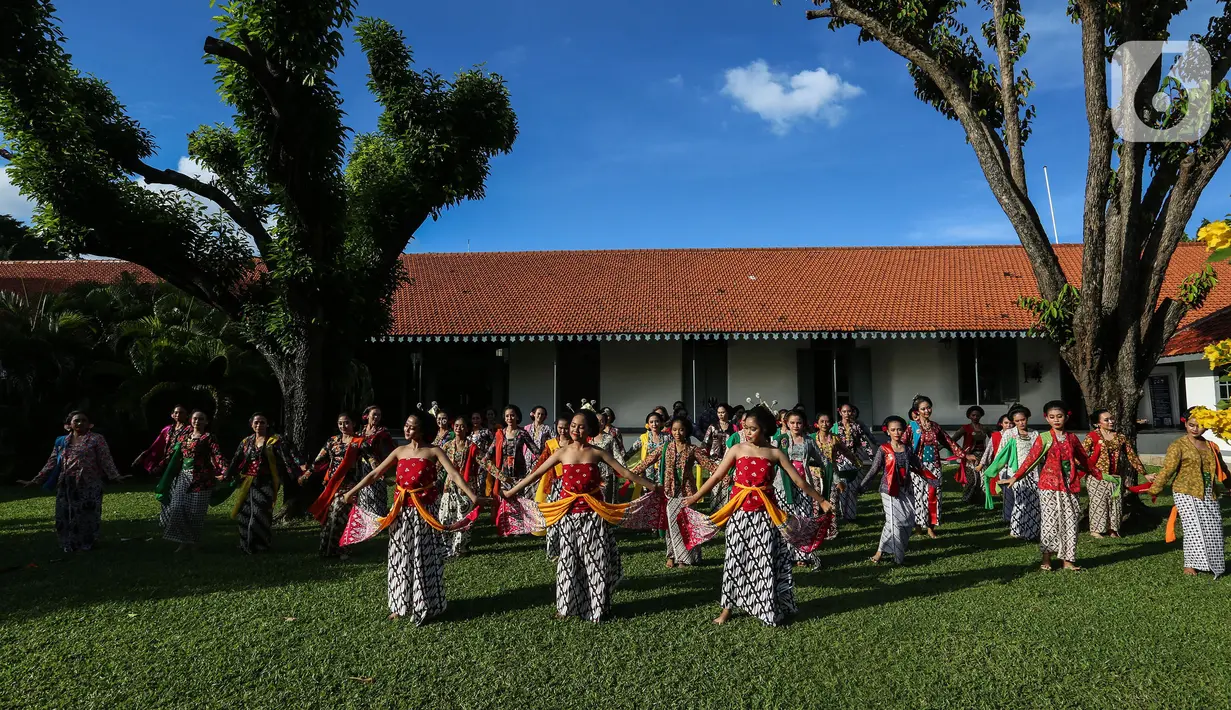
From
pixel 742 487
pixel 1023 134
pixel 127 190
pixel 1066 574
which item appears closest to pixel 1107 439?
pixel 1066 574

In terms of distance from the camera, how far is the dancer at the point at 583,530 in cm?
539

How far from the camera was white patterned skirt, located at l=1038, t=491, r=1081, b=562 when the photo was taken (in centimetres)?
670

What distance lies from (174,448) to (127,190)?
335 centimetres

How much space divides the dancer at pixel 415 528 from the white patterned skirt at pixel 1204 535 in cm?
600

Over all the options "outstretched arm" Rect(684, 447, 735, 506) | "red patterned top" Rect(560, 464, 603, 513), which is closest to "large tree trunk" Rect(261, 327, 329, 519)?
"red patterned top" Rect(560, 464, 603, 513)

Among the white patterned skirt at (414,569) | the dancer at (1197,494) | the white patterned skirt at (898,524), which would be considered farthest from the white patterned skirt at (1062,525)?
the white patterned skirt at (414,569)

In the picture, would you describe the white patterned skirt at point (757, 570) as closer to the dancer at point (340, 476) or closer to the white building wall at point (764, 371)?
the dancer at point (340, 476)

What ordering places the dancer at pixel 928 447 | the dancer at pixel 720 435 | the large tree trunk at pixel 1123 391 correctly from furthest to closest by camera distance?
the dancer at pixel 720 435 < the large tree trunk at pixel 1123 391 < the dancer at pixel 928 447

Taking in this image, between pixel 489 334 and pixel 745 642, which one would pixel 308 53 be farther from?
pixel 489 334

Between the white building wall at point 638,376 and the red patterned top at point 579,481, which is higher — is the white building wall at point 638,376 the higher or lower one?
the higher one

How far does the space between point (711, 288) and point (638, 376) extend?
3.07 m

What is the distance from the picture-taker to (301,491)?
996cm

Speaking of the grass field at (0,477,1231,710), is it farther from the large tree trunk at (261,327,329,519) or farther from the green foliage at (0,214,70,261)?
the green foliage at (0,214,70,261)

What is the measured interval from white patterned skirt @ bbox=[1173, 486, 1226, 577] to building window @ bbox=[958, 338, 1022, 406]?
1117 centimetres
